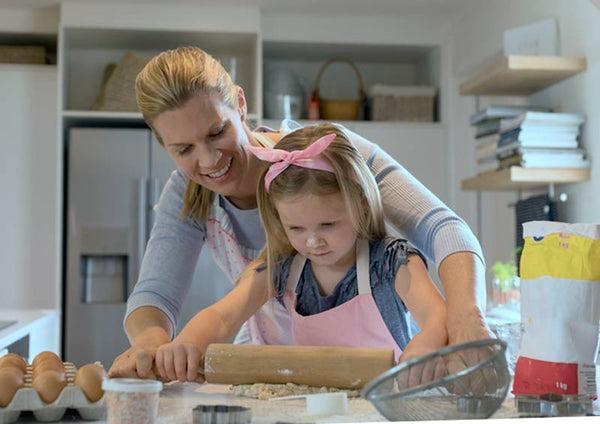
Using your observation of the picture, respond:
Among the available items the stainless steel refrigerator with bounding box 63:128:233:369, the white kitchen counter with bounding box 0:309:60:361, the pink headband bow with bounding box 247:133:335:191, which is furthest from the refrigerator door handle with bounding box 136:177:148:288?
the pink headband bow with bounding box 247:133:335:191

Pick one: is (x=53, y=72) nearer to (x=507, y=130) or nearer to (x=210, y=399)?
(x=507, y=130)

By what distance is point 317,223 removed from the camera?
2.65ft

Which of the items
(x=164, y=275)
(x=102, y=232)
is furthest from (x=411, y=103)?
(x=164, y=275)

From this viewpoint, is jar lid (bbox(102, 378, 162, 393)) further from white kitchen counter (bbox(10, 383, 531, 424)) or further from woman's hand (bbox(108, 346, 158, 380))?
woman's hand (bbox(108, 346, 158, 380))

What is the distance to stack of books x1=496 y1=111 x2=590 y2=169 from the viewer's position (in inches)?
60.5

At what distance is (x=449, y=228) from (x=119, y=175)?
6.07ft

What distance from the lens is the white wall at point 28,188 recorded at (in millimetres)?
1685

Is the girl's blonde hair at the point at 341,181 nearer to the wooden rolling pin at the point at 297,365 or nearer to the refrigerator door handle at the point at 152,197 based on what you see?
the wooden rolling pin at the point at 297,365

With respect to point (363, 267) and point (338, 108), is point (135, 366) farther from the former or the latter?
point (338, 108)

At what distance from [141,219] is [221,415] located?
1932 mm

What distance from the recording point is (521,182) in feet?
5.59

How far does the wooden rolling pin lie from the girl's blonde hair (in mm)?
205

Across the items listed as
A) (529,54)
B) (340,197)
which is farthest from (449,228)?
(529,54)

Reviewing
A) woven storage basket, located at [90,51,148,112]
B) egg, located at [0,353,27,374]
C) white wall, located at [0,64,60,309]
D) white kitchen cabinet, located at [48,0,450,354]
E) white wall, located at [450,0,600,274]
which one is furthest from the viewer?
woven storage basket, located at [90,51,148,112]
